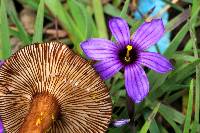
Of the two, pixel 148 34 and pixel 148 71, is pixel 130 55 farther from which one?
pixel 148 71

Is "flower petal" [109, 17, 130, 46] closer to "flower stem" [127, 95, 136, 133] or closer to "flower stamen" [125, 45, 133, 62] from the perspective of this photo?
"flower stamen" [125, 45, 133, 62]

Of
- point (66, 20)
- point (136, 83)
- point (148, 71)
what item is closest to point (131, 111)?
point (136, 83)

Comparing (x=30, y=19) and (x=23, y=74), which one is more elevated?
(x=30, y=19)

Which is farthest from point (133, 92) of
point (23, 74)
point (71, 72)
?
point (23, 74)

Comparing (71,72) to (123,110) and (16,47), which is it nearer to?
(123,110)

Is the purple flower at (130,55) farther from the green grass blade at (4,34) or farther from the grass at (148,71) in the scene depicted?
the green grass blade at (4,34)

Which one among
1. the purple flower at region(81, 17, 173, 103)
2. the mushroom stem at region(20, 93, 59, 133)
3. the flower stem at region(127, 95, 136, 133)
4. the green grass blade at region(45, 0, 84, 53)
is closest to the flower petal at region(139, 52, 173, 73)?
the purple flower at region(81, 17, 173, 103)
